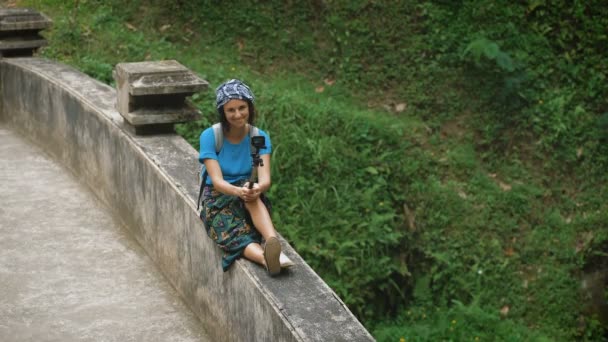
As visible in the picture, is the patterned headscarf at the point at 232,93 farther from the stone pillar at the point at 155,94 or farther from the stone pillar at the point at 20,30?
the stone pillar at the point at 20,30

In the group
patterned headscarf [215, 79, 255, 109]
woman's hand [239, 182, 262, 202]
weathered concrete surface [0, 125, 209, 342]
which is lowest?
weathered concrete surface [0, 125, 209, 342]

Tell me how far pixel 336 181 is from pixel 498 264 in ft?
6.83

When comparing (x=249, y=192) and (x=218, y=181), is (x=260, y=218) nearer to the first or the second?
(x=249, y=192)

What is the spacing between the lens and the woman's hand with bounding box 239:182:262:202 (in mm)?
4438

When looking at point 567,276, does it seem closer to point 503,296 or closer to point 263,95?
point 503,296

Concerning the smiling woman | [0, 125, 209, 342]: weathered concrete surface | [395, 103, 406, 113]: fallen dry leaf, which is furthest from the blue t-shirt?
[395, 103, 406, 113]: fallen dry leaf

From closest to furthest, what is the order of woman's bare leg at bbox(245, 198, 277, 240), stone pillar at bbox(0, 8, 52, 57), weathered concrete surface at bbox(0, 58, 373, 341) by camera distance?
weathered concrete surface at bbox(0, 58, 373, 341) < woman's bare leg at bbox(245, 198, 277, 240) < stone pillar at bbox(0, 8, 52, 57)

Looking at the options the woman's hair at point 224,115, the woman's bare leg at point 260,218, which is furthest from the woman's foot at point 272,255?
the woman's hair at point 224,115

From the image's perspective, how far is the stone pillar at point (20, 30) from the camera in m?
9.09

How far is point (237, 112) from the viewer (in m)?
4.43

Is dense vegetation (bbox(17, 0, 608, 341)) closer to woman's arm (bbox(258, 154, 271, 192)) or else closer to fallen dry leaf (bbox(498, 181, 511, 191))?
fallen dry leaf (bbox(498, 181, 511, 191))

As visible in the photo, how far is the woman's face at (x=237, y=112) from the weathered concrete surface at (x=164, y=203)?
782 mm

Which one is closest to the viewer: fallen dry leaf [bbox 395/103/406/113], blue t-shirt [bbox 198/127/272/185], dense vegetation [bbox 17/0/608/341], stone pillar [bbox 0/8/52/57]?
blue t-shirt [bbox 198/127/272/185]

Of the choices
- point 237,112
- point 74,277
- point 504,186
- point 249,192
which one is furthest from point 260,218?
point 504,186
